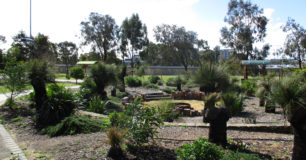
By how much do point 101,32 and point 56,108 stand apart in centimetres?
3405

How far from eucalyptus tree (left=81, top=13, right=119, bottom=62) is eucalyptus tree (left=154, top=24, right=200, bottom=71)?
865 cm

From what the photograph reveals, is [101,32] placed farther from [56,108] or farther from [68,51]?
[56,108]

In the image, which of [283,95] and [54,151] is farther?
[54,151]

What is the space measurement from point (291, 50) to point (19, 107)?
78.8ft

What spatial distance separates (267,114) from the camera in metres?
7.26

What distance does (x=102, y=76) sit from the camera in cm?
1062

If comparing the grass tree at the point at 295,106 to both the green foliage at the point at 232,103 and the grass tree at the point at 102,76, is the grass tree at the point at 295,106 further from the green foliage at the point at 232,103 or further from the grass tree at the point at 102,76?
the grass tree at the point at 102,76

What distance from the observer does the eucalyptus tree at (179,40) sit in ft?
135

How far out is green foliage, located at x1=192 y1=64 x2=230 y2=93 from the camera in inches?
291

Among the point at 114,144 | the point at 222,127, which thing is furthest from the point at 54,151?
the point at 222,127

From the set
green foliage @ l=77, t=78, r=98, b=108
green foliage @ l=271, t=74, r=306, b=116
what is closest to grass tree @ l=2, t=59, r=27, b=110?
green foliage @ l=77, t=78, r=98, b=108

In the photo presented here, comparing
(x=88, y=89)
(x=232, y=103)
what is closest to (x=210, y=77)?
(x=232, y=103)

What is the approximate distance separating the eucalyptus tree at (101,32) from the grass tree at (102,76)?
92.2ft

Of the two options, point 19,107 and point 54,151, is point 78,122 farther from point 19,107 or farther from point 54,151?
point 19,107
